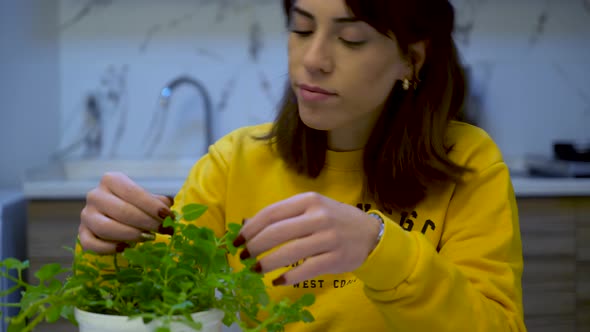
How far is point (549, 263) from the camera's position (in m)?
2.27

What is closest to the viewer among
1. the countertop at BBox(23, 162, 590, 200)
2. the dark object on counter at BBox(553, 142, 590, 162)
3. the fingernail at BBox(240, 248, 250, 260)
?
the fingernail at BBox(240, 248, 250, 260)

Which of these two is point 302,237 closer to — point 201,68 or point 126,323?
point 126,323

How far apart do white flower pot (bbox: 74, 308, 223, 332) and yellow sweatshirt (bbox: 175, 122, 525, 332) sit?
0.21 metres

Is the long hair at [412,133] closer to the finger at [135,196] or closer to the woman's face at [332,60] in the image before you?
the woman's face at [332,60]

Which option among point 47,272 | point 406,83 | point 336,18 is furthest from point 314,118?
point 47,272

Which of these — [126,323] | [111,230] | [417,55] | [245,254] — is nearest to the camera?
[126,323]

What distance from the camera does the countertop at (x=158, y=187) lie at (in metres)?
2.13

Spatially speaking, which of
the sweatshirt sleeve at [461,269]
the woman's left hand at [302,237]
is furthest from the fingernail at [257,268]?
the sweatshirt sleeve at [461,269]

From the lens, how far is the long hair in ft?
3.85

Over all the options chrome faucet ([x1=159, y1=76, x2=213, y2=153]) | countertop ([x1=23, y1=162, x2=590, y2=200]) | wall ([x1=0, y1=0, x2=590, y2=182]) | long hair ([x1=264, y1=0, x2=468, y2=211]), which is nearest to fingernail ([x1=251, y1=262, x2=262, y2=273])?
long hair ([x1=264, y1=0, x2=468, y2=211])

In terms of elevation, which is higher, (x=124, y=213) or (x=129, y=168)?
(x=124, y=213)

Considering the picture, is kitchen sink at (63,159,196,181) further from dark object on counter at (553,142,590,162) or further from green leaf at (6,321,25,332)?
green leaf at (6,321,25,332)

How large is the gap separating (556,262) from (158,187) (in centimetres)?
129

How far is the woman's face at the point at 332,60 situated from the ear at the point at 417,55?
8cm
